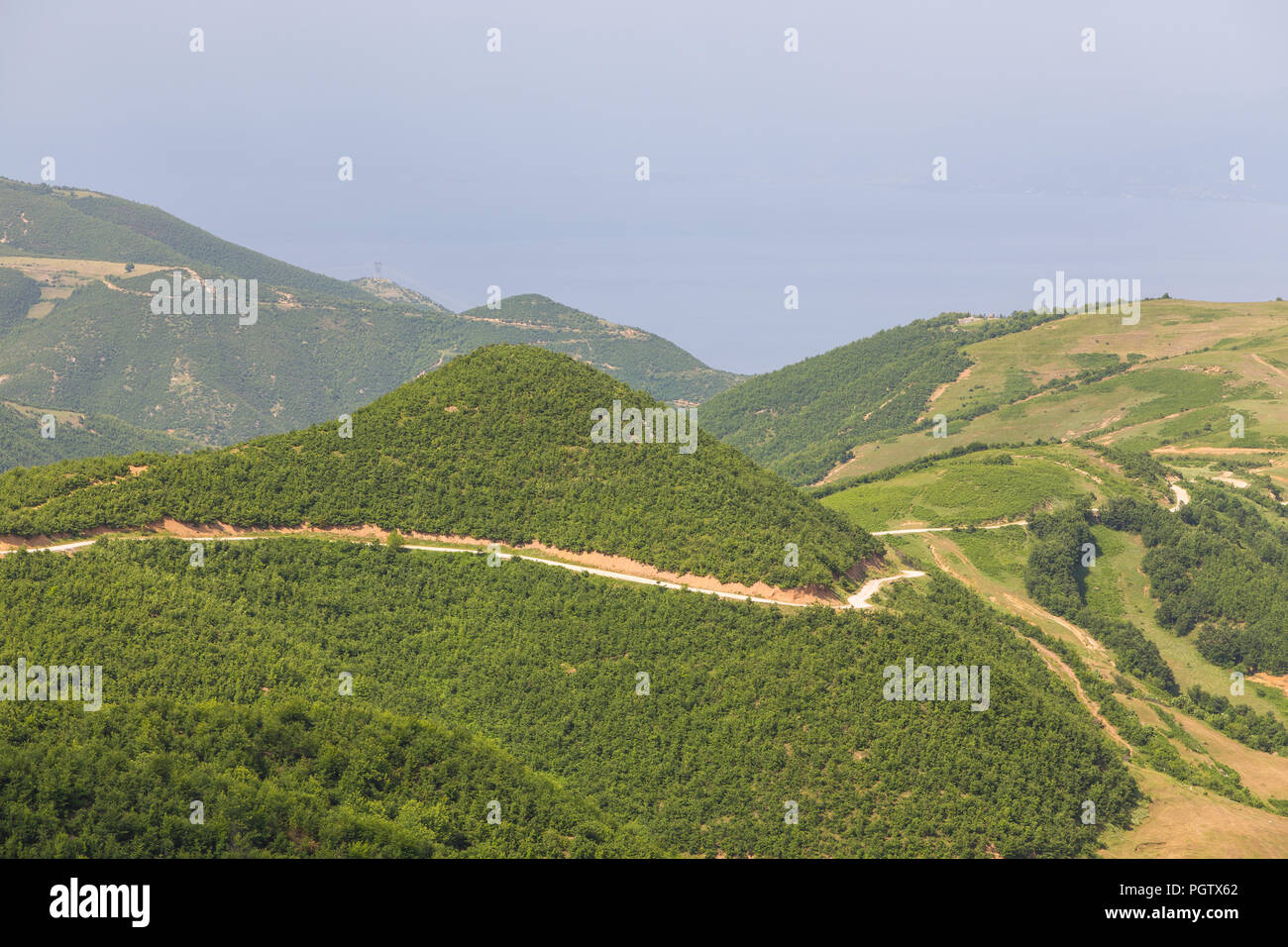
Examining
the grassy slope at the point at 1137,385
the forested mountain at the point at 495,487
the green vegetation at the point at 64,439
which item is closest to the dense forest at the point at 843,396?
the grassy slope at the point at 1137,385

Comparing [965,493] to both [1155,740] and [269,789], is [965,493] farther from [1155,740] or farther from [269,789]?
[269,789]

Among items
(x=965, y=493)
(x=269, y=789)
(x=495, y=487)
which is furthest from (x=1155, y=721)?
(x=269, y=789)

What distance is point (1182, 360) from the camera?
125 meters

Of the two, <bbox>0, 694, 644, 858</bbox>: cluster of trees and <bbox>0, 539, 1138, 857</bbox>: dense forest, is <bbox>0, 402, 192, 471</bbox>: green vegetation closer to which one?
<bbox>0, 539, 1138, 857</bbox>: dense forest

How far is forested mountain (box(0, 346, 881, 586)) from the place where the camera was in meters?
53.5

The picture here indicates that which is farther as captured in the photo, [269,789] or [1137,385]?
[1137,385]

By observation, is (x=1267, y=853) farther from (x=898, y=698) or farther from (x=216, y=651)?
(x=216, y=651)

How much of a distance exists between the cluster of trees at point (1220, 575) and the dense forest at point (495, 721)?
23688 mm

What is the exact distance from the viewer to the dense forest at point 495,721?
3105cm

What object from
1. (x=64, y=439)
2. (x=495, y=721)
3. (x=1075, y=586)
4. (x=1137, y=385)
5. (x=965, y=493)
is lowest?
(x=495, y=721)

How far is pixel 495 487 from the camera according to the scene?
6006cm

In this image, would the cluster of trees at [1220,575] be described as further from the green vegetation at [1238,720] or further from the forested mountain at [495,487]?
the forested mountain at [495,487]

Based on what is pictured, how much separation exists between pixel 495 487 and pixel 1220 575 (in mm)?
54522
